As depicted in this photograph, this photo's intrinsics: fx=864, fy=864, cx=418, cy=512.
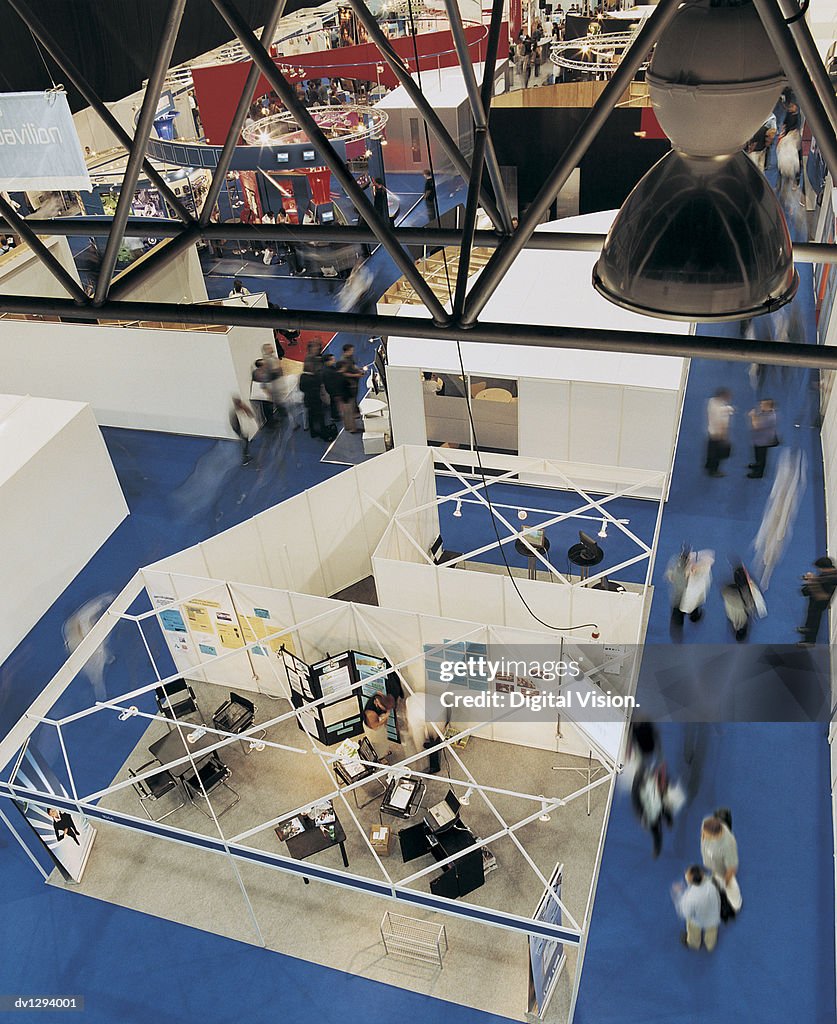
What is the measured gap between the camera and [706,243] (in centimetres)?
192

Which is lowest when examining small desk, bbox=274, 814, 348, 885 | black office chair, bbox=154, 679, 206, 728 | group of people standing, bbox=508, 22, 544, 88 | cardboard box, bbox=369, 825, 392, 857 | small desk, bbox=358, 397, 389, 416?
cardboard box, bbox=369, 825, 392, 857

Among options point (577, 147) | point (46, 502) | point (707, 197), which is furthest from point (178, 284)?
point (707, 197)

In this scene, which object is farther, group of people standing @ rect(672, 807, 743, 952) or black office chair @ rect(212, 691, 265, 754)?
black office chair @ rect(212, 691, 265, 754)

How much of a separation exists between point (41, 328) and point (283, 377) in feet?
11.0

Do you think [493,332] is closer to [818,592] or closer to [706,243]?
[706,243]

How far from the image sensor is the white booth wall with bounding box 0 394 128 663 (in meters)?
9.06

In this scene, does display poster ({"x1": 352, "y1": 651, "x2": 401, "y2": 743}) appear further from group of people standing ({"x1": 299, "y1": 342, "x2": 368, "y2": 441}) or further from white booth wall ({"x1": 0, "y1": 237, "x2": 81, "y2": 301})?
white booth wall ({"x1": 0, "y1": 237, "x2": 81, "y2": 301})

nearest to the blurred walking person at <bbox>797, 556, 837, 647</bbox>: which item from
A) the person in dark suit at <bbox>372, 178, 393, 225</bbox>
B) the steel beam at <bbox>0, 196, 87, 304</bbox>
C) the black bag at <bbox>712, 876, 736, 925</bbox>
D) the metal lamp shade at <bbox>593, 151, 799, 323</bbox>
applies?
the black bag at <bbox>712, 876, 736, 925</bbox>

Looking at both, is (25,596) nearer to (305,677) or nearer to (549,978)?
(305,677)

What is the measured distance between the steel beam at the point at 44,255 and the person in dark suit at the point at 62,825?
466cm

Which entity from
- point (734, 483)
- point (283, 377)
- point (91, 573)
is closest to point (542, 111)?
point (283, 377)

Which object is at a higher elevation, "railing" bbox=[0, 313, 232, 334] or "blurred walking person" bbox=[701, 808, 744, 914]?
"railing" bbox=[0, 313, 232, 334]

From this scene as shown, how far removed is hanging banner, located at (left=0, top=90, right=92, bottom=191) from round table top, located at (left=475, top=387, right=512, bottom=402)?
271 inches

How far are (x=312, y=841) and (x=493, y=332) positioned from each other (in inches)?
201
